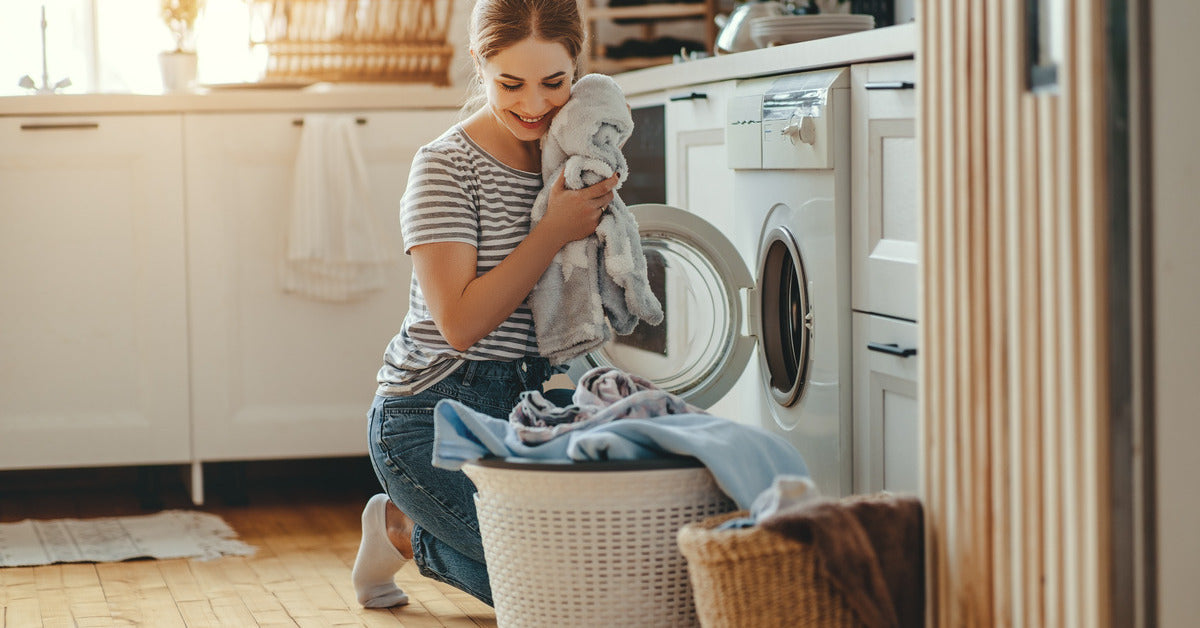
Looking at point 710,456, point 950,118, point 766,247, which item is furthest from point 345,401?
point 950,118

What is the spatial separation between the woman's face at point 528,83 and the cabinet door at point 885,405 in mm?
528

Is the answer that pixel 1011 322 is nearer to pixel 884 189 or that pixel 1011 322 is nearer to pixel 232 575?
pixel 884 189

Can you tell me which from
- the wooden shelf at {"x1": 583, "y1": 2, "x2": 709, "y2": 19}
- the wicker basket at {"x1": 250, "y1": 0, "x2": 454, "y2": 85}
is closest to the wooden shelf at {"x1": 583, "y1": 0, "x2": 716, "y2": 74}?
the wooden shelf at {"x1": 583, "y1": 2, "x2": 709, "y2": 19}

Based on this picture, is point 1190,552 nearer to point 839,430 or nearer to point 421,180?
point 839,430

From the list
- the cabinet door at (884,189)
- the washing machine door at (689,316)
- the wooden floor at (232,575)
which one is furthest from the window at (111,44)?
the cabinet door at (884,189)

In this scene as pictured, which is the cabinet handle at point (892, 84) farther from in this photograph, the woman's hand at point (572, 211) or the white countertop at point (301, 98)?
the white countertop at point (301, 98)

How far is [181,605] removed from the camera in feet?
7.22

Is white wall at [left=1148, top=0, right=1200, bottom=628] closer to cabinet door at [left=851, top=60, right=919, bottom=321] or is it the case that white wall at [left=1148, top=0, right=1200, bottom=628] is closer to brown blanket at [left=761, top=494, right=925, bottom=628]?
brown blanket at [left=761, top=494, right=925, bottom=628]

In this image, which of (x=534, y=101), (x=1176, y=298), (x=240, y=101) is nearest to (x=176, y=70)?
Result: (x=240, y=101)

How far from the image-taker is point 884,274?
1.82 m

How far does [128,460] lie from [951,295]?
2107mm

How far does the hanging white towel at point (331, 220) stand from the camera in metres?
2.86

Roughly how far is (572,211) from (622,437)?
17.4 inches

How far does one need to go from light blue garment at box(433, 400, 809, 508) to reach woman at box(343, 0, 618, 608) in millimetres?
288
